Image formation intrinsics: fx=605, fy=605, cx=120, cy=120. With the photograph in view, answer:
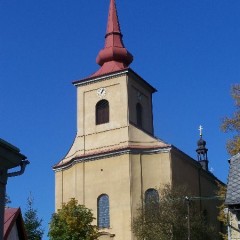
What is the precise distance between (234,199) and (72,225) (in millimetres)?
21822

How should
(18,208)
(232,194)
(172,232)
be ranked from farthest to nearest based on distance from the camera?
(172,232), (18,208), (232,194)

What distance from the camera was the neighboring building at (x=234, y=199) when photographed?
628 inches

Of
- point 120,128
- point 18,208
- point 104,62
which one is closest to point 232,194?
point 18,208

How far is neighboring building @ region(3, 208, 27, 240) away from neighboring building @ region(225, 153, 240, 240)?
8309 millimetres

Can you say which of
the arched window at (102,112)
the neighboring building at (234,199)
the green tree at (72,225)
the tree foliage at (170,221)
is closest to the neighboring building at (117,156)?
the arched window at (102,112)

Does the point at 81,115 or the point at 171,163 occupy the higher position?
the point at 81,115

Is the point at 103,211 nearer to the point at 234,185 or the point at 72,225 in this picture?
the point at 72,225

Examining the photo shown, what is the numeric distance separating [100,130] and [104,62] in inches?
253

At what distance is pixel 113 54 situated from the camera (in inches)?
1935

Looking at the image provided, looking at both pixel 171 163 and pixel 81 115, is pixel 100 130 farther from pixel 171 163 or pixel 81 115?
pixel 171 163

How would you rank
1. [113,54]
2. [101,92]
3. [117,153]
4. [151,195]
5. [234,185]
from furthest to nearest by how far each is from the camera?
1. [113,54]
2. [101,92]
3. [117,153]
4. [151,195]
5. [234,185]

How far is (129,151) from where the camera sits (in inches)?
1706

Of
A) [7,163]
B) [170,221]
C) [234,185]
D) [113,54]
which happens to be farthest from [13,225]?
[113,54]

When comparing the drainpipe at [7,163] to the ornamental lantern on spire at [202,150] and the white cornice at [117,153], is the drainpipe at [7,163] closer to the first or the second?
the white cornice at [117,153]
